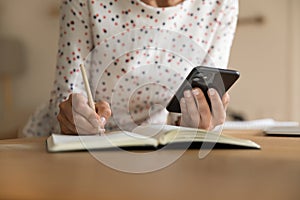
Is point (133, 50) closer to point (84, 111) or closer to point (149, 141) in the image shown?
point (84, 111)

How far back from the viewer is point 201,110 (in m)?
0.96

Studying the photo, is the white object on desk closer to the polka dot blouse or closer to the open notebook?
the polka dot blouse

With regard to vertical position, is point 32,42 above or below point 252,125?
above

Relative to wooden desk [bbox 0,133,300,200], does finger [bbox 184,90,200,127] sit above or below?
above

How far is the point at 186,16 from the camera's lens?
140 centimetres

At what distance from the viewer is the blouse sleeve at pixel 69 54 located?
1209 mm

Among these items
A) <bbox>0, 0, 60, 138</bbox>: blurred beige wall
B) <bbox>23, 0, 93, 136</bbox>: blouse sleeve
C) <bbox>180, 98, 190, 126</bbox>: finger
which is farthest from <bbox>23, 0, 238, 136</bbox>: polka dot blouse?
<bbox>0, 0, 60, 138</bbox>: blurred beige wall

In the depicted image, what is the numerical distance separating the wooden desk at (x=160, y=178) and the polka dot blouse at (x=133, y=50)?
645mm

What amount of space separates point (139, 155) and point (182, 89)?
1.03ft

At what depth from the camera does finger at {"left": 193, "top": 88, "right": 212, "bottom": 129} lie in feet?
3.05

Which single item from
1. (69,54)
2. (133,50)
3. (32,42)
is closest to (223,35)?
(133,50)

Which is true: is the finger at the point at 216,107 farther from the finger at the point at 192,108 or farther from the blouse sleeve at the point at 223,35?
the blouse sleeve at the point at 223,35

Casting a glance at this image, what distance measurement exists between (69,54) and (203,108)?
417 millimetres

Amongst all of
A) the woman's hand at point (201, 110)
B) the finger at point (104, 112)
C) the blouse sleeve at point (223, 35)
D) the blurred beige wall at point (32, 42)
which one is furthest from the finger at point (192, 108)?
the blurred beige wall at point (32, 42)
